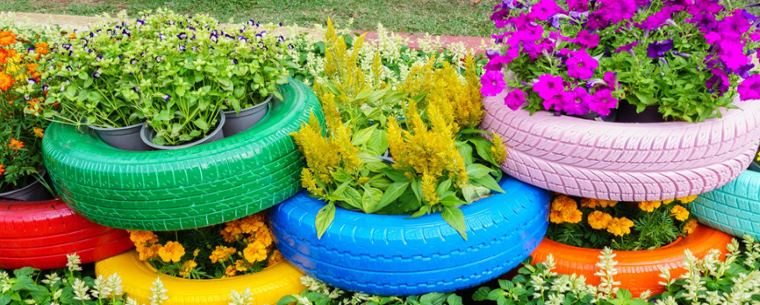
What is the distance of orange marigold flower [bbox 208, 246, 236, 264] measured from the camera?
2.89 meters

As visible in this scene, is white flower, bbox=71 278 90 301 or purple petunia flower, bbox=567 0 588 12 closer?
white flower, bbox=71 278 90 301

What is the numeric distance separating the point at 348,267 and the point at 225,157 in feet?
2.09

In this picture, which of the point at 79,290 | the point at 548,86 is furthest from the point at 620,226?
the point at 79,290

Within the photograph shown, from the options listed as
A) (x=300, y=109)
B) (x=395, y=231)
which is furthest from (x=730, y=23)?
(x=300, y=109)

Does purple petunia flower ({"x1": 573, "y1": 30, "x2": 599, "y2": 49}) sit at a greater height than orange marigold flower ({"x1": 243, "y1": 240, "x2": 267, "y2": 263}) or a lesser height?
greater

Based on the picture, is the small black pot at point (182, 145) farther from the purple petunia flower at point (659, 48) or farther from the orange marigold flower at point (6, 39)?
the purple petunia flower at point (659, 48)

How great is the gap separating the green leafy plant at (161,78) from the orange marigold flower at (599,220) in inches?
57.7

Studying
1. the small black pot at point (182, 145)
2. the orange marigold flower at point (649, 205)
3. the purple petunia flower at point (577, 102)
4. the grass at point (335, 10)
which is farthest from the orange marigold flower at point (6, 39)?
the grass at point (335, 10)

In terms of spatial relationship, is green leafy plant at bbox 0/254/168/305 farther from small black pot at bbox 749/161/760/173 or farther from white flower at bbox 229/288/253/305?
Answer: small black pot at bbox 749/161/760/173

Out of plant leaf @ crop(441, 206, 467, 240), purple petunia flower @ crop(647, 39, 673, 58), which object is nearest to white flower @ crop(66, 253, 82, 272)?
plant leaf @ crop(441, 206, 467, 240)

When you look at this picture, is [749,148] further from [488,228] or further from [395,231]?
[395,231]

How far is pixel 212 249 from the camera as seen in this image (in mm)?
3064

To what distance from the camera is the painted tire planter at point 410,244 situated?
8.31 ft

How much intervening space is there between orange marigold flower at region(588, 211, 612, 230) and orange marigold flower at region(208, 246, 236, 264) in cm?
156
